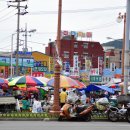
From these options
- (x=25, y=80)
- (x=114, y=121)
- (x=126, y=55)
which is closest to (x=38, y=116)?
(x=114, y=121)

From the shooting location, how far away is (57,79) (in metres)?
23.3

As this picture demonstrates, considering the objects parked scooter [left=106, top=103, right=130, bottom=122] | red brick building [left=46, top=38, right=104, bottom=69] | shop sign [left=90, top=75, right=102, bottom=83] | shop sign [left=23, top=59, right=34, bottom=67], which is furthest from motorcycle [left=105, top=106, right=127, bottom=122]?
red brick building [left=46, top=38, right=104, bottom=69]

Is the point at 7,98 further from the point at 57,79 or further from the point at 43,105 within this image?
the point at 57,79

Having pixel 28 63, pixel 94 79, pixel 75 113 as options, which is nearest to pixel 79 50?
pixel 28 63

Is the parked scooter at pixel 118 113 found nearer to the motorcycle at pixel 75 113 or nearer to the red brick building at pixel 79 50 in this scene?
the motorcycle at pixel 75 113

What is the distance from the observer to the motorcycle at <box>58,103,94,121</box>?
22.4 m

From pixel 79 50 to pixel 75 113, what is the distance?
93840 millimetres

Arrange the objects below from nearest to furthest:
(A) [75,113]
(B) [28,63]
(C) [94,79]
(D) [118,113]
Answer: (A) [75,113] < (D) [118,113] < (C) [94,79] < (B) [28,63]

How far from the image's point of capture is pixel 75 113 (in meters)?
22.6

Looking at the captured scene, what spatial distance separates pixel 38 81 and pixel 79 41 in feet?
273

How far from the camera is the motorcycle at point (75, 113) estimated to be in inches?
881

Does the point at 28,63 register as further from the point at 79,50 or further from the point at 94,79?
the point at 79,50

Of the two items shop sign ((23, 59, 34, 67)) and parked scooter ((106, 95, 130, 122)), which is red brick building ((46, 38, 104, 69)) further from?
parked scooter ((106, 95, 130, 122))

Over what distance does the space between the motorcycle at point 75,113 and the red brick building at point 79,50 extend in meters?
88.9
